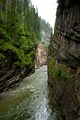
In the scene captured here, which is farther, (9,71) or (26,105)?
(9,71)

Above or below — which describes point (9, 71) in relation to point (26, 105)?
above

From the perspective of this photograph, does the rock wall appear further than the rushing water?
Yes

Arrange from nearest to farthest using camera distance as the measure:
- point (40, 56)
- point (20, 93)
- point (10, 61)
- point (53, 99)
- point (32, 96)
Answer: point (53, 99), point (32, 96), point (20, 93), point (10, 61), point (40, 56)

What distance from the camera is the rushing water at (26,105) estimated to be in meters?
28.3

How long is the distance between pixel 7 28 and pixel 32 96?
22.2m

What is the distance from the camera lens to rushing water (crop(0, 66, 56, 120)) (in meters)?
28.3

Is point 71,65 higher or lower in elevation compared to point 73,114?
higher

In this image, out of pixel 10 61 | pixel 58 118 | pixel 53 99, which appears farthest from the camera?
pixel 10 61

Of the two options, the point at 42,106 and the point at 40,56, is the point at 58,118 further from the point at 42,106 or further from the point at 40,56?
the point at 40,56

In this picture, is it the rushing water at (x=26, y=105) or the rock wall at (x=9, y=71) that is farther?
the rock wall at (x=9, y=71)

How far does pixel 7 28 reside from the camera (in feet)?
181

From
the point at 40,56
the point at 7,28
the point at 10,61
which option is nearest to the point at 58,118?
the point at 10,61

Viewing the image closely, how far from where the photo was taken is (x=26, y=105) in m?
32.8

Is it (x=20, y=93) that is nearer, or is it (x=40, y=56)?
(x=20, y=93)
